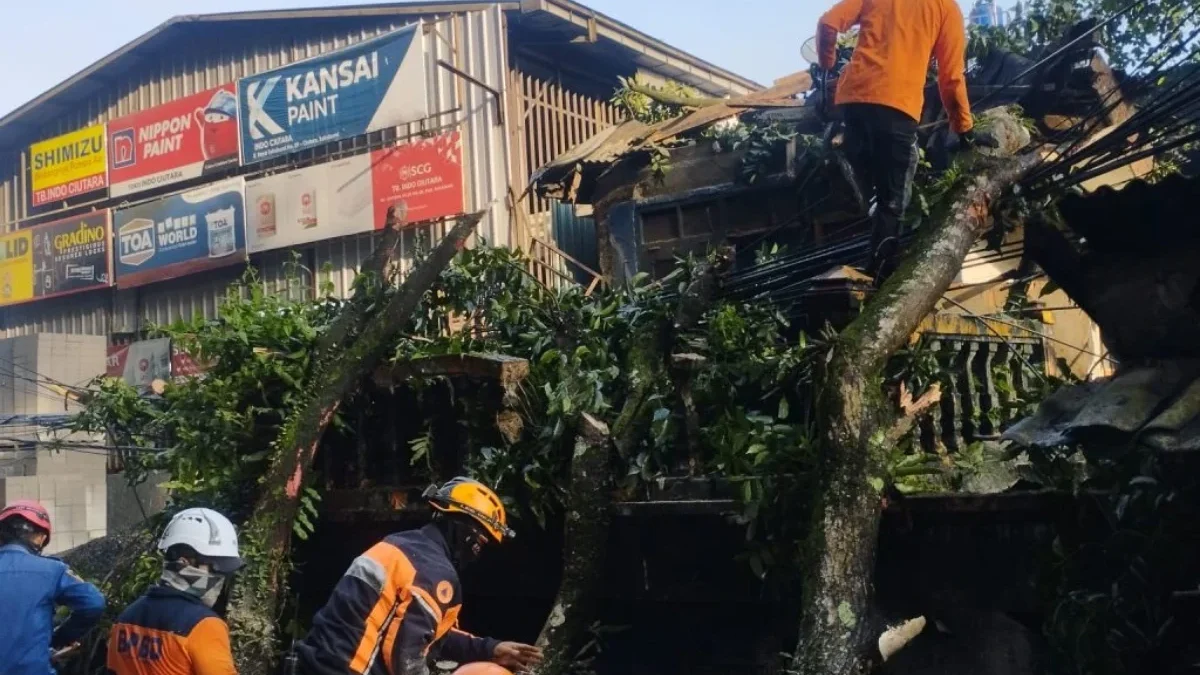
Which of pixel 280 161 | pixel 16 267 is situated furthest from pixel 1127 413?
pixel 16 267

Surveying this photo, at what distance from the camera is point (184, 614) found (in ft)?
12.9

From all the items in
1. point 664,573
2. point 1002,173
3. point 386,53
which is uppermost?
point 386,53

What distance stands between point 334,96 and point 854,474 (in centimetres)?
1304

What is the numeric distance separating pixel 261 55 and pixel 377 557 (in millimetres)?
14593

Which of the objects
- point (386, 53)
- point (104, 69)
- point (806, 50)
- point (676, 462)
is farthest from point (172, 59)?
point (676, 462)

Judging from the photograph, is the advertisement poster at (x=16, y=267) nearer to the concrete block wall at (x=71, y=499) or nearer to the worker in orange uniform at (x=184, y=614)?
the concrete block wall at (x=71, y=499)

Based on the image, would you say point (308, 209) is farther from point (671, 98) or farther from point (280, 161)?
point (671, 98)

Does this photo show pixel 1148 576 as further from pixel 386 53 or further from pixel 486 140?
pixel 386 53

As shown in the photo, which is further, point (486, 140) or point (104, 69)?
point (104, 69)

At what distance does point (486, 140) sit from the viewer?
14992mm

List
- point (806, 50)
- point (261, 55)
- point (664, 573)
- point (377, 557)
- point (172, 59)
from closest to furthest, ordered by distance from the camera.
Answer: point (377, 557) → point (664, 573) → point (806, 50) → point (261, 55) → point (172, 59)

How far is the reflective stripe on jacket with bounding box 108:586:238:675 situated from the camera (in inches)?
153

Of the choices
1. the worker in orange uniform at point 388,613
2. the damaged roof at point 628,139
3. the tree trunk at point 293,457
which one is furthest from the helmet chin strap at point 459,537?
the damaged roof at point 628,139

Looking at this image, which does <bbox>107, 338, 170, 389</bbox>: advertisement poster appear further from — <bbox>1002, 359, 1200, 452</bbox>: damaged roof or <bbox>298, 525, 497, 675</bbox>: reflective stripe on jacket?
<bbox>1002, 359, 1200, 452</bbox>: damaged roof
